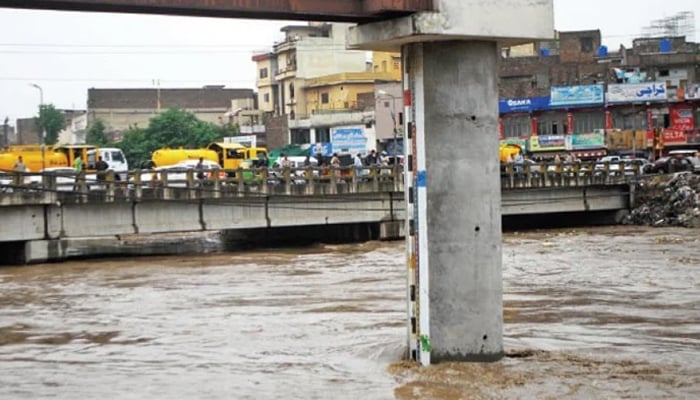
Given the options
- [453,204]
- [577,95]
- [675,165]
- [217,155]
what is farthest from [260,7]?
[577,95]

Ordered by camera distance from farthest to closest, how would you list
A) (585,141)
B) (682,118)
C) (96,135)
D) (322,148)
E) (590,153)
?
(96,135)
(322,148)
(585,141)
(590,153)
(682,118)

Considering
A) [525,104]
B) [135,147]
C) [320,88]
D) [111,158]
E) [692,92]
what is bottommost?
[111,158]

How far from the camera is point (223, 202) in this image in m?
40.6

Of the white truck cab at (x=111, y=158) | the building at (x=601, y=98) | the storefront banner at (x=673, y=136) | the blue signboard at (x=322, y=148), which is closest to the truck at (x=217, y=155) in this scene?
the white truck cab at (x=111, y=158)

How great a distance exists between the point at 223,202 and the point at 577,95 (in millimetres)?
42774

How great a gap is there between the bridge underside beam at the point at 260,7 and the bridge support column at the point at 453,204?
770 mm

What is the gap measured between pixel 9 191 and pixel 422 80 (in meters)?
26.2

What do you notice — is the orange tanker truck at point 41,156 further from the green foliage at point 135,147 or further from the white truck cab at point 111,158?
the green foliage at point 135,147

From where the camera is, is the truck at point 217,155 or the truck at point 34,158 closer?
the truck at point 34,158

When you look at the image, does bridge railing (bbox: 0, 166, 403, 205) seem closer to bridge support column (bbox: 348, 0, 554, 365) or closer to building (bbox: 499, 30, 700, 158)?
bridge support column (bbox: 348, 0, 554, 365)

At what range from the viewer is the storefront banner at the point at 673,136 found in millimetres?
73875

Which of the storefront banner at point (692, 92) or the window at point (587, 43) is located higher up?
the window at point (587, 43)

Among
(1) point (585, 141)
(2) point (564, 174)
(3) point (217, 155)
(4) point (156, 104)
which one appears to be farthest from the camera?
(4) point (156, 104)

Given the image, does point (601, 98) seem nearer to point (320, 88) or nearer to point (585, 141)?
point (585, 141)
